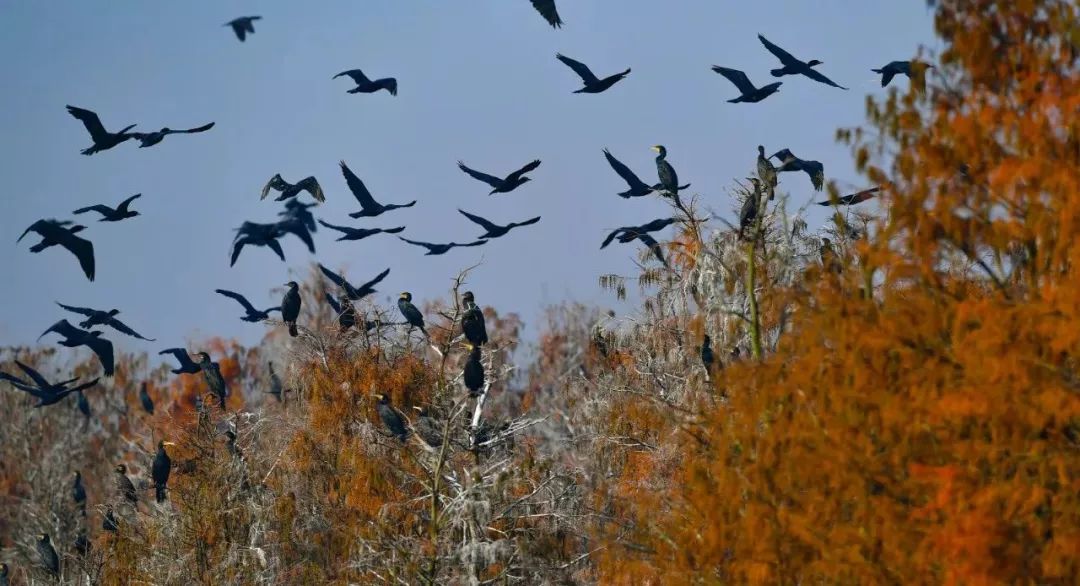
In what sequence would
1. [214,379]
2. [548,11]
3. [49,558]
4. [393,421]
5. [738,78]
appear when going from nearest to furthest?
[548,11]
[738,78]
[393,421]
[214,379]
[49,558]

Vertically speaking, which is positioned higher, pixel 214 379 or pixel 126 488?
pixel 214 379

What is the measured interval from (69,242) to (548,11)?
6.18 metres

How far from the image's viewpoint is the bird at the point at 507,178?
60.3 ft

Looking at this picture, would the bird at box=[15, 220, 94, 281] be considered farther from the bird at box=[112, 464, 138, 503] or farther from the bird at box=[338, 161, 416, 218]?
the bird at box=[112, 464, 138, 503]

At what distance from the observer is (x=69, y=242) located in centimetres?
1845

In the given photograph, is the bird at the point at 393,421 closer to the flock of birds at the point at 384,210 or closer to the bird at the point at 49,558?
the flock of birds at the point at 384,210

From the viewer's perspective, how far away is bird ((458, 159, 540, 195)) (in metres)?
18.4

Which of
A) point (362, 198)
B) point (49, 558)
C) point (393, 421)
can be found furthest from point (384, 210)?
point (49, 558)

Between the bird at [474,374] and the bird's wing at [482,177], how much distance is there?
2.34 m

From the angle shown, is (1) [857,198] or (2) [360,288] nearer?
(1) [857,198]

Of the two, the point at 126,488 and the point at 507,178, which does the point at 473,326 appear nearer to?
the point at 507,178

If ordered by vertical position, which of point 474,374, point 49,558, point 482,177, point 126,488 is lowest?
point 49,558

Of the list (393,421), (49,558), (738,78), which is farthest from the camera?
(49,558)

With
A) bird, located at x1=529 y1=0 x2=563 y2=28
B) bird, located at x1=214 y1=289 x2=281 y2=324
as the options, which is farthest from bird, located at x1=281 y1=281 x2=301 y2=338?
bird, located at x1=529 y1=0 x2=563 y2=28
